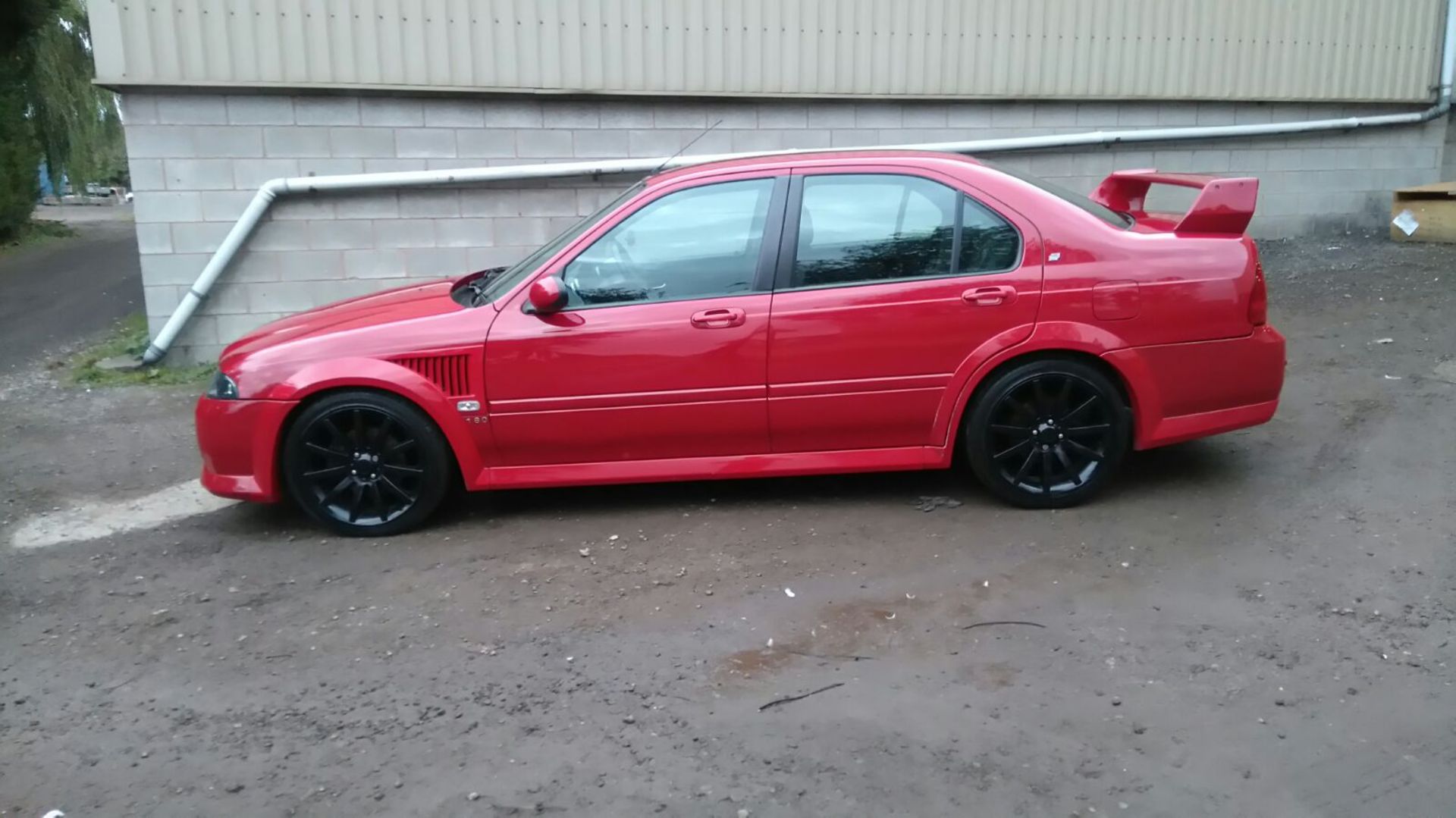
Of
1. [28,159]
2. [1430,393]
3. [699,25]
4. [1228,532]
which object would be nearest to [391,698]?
[1228,532]

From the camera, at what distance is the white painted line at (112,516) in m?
5.41

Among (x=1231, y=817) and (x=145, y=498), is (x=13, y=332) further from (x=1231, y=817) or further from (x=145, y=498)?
(x=1231, y=817)

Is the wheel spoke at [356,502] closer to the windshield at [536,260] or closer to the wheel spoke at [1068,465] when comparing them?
the windshield at [536,260]

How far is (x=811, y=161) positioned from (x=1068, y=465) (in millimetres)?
1799

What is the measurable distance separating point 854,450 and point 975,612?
1.15 m

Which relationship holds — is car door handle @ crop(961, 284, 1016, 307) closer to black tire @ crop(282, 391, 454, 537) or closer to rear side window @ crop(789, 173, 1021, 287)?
rear side window @ crop(789, 173, 1021, 287)

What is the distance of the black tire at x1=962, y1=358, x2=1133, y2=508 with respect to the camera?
16.3 ft

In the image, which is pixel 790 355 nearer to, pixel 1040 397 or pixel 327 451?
pixel 1040 397

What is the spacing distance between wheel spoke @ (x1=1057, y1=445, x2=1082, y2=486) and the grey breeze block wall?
15.9 ft

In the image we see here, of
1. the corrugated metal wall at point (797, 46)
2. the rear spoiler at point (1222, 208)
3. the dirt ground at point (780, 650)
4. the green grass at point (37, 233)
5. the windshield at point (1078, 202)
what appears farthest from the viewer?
A: the green grass at point (37, 233)

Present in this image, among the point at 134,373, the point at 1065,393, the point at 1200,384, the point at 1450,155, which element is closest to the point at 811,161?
the point at 1065,393

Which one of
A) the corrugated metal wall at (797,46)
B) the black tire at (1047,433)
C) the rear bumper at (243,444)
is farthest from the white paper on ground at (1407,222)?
the rear bumper at (243,444)

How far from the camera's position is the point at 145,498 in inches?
233

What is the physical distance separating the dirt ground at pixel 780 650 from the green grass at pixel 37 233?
17.1m
